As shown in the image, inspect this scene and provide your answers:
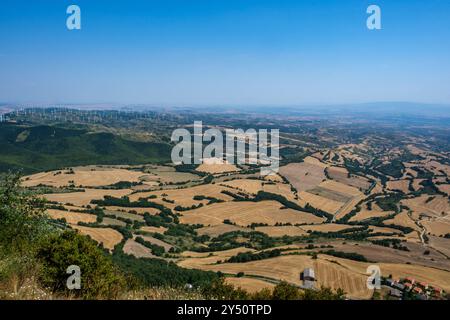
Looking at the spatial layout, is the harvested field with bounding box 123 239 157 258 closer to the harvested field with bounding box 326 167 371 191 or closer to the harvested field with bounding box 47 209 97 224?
the harvested field with bounding box 47 209 97 224

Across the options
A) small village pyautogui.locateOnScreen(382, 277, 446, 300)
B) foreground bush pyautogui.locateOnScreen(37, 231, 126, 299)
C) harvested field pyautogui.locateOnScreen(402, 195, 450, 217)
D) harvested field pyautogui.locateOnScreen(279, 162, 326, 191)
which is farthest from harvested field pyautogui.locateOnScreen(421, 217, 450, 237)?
foreground bush pyautogui.locateOnScreen(37, 231, 126, 299)

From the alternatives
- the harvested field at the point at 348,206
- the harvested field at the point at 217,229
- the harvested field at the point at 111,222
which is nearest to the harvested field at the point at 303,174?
the harvested field at the point at 348,206

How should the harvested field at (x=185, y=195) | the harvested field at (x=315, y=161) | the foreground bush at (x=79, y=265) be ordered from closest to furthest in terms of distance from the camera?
the foreground bush at (x=79, y=265) < the harvested field at (x=185, y=195) < the harvested field at (x=315, y=161)

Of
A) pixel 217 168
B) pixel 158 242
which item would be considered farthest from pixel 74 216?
pixel 217 168

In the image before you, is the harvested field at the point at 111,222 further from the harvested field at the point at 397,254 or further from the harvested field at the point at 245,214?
the harvested field at the point at 397,254
